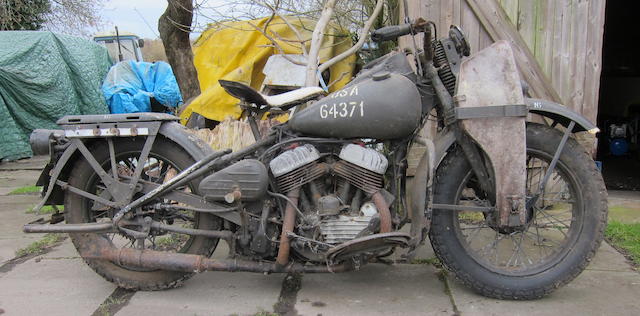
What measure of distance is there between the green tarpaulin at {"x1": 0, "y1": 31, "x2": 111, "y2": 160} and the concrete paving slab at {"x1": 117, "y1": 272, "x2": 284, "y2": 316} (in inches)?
279

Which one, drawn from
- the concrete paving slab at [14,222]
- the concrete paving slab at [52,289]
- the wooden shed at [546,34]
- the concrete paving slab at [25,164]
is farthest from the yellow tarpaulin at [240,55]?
the concrete paving slab at [25,164]

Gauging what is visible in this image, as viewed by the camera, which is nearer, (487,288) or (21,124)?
(487,288)

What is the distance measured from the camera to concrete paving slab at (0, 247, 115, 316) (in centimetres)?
321

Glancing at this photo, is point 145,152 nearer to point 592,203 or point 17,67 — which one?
point 592,203

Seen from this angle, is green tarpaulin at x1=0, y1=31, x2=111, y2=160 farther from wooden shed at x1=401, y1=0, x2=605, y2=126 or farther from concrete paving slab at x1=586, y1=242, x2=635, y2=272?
concrete paving slab at x1=586, y1=242, x2=635, y2=272

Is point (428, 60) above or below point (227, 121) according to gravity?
above

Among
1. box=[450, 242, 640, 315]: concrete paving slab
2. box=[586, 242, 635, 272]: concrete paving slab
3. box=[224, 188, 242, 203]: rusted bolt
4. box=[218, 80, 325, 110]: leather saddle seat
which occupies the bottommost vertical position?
box=[450, 242, 640, 315]: concrete paving slab

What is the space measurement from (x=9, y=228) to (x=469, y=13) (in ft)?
15.8

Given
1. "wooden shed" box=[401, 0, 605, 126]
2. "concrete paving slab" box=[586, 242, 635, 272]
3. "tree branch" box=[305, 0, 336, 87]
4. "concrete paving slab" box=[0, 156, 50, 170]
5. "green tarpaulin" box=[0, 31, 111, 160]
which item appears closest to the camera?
"concrete paving slab" box=[586, 242, 635, 272]

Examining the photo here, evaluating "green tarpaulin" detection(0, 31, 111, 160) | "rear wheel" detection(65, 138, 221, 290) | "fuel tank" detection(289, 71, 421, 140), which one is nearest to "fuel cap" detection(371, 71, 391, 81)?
"fuel tank" detection(289, 71, 421, 140)

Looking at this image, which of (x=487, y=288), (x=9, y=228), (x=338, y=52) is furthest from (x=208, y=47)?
(x=487, y=288)

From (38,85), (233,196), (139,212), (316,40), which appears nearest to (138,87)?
(38,85)

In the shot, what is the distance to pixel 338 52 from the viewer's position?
20.6 feet

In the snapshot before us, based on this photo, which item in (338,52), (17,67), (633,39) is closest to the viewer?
Answer: (338,52)
